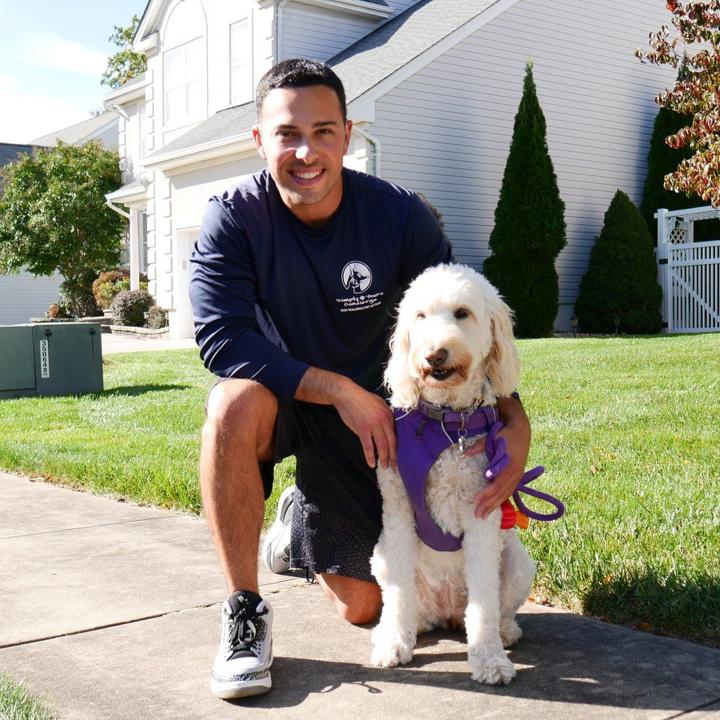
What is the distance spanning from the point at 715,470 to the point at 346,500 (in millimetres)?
2467

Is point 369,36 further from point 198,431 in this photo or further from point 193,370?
point 198,431

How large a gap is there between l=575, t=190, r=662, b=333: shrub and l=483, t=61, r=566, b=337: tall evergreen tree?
1.41m

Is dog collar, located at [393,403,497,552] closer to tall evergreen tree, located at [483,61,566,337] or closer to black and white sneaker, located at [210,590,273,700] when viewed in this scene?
black and white sneaker, located at [210,590,273,700]

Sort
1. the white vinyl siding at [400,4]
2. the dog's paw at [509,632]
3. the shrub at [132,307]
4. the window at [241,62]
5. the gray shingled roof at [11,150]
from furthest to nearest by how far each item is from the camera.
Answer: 1. the gray shingled roof at [11,150]
2. the shrub at [132,307]
3. the white vinyl siding at [400,4]
4. the window at [241,62]
5. the dog's paw at [509,632]

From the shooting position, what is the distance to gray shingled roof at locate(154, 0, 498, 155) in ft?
51.6

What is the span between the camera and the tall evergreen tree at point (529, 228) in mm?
15859

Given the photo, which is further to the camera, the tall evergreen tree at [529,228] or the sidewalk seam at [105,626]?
the tall evergreen tree at [529,228]

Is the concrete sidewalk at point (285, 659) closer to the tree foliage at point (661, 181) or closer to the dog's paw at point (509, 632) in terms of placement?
the dog's paw at point (509, 632)

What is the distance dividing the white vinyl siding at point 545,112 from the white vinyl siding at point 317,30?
2704mm

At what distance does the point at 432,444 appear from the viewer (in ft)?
9.53

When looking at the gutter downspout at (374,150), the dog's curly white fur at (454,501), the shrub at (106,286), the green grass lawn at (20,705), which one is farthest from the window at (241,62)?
the green grass lawn at (20,705)

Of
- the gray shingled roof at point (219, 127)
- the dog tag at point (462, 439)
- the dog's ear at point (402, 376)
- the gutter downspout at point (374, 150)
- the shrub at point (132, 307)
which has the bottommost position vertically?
the dog tag at point (462, 439)

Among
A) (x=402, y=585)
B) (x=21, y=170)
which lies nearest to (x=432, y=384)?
(x=402, y=585)

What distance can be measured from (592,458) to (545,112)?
1362 cm
